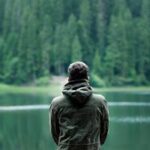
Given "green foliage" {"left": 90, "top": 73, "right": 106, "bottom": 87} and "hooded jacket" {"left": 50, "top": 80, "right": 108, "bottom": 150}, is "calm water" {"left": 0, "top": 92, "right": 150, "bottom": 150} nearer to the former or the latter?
"hooded jacket" {"left": 50, "top": 80, "right": 108, "bottom": 150}

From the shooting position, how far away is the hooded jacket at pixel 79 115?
191 inches

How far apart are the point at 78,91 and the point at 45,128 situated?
1073 inches

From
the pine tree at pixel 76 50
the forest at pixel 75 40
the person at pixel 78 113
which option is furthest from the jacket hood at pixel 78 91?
the pine tree at pixel 76 50

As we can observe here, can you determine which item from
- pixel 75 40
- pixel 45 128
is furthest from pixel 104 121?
pixel 75 40

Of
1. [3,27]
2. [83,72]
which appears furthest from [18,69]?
[83,72]

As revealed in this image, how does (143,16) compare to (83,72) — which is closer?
(83,72)

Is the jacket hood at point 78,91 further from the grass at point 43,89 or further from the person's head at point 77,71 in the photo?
the grass at point 43,89

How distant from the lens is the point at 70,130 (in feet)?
16.0

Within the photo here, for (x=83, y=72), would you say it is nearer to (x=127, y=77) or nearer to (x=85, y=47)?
(x=127, y=77)

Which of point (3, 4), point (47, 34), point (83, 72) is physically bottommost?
point (83, 72)

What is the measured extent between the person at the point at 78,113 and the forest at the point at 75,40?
79.5 meters

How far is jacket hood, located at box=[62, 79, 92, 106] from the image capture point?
4805 millimetres

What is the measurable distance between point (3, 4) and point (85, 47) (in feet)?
76.2

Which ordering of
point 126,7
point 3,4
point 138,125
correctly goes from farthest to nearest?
point 3,4
point 126,7
point 138,125
